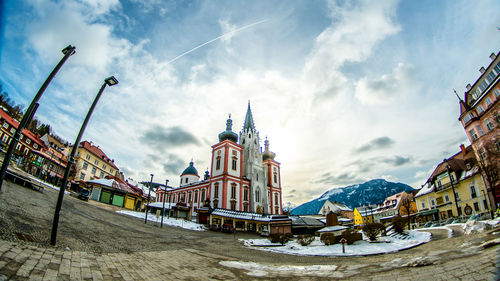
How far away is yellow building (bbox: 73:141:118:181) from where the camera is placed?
167 feet

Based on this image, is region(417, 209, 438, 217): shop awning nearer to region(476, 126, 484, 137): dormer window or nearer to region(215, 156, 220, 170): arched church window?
region(476, 126, 484, 137): dormer window

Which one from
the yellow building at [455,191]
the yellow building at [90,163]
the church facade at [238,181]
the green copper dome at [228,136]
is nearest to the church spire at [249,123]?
the church facade at [238,181]

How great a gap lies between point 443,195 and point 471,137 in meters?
A: 10.5

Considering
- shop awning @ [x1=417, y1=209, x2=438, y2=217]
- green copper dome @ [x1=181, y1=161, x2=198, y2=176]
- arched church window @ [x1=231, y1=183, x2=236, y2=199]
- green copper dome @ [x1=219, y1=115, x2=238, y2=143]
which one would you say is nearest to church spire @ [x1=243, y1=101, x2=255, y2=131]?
green copper dome @ [x1=219, y1=115, x2=238, y2=143]

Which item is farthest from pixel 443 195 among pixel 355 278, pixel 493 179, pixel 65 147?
pixel 65 147

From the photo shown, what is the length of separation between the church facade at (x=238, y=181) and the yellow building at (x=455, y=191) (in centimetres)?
3169

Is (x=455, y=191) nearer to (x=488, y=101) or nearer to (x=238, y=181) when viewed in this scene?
(x=488, y=101)

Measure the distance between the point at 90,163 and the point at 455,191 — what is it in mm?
74222

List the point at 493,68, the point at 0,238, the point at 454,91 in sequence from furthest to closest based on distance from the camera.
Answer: the point at 454,91
the point at 493,68
the point at 0,238

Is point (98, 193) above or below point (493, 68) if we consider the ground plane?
below

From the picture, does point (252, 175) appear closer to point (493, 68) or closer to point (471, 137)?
point (471, 137)

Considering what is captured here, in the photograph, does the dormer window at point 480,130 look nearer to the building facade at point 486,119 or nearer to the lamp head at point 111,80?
the building facade at point 486,119

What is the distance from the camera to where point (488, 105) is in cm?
2741

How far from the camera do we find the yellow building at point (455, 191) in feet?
94.6
